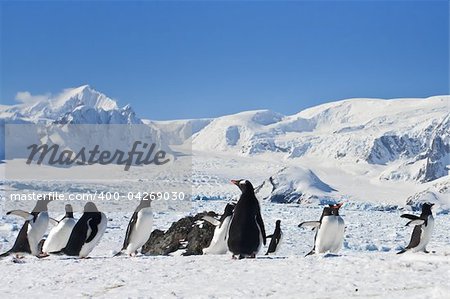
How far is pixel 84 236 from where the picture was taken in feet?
22.0

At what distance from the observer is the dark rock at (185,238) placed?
395 inches

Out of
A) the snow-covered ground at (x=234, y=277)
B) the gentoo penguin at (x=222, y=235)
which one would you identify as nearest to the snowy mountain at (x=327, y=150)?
the gentoo penguin at (x=222, y=235)

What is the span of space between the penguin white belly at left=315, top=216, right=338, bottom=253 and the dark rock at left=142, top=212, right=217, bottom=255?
10.0 feet

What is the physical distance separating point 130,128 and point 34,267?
9947cm

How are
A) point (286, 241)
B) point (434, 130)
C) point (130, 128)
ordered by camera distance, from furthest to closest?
1. point (434, 130)
2. point (130, 128)
3. point (286, 241)

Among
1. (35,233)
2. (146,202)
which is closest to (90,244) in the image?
(35,233)

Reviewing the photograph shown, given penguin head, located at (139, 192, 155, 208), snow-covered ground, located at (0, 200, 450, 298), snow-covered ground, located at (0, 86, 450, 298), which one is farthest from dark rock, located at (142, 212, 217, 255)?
snow-covered ground, located at (0, 200, 450, 298)

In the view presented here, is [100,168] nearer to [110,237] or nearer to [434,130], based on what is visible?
[110,237]

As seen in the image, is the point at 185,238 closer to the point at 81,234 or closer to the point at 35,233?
the point at 35,233

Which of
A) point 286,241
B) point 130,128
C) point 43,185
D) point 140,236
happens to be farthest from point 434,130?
point 140,236

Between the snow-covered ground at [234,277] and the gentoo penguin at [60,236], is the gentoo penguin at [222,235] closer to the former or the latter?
the snow-covered ground at [234,277]

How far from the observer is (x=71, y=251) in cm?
670

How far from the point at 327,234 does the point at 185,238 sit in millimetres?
4645

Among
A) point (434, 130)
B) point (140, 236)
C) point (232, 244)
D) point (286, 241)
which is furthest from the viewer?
point (434, 130)
